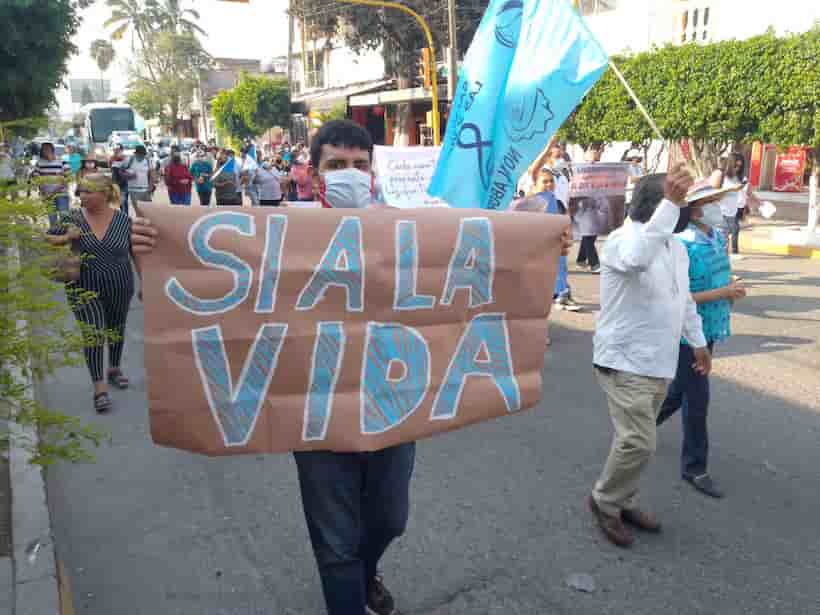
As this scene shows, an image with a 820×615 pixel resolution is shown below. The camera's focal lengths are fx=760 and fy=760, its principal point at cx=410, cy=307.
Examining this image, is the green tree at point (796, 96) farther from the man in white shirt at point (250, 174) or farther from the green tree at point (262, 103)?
the green tree at point (262, 103)

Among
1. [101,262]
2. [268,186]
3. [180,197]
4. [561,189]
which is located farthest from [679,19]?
[101,262]

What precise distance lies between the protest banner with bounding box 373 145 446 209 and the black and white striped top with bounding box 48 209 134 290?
432cm

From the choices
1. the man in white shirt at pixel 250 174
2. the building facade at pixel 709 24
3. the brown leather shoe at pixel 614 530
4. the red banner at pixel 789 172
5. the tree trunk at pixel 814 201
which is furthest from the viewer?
the red banner at pixel 789 172

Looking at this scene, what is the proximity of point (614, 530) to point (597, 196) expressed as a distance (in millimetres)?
7816

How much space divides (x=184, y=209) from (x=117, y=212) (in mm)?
3828

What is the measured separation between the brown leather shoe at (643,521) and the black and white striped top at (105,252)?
3877 millimetres

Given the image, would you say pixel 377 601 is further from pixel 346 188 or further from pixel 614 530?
pixel 346 188

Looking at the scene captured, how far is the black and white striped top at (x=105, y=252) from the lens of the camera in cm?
557

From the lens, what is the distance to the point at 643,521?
3.73 m

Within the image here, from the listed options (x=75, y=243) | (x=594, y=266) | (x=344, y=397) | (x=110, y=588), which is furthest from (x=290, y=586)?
(x=594, y=266)

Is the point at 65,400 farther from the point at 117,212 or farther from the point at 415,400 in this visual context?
the point at 415,400

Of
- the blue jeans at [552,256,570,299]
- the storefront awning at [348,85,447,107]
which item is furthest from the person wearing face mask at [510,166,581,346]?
the storefront awning at [348,85,447,107]

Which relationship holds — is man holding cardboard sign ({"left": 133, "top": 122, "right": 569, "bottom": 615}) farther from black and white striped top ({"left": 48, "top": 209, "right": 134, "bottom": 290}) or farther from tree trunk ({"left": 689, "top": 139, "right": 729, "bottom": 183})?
tree trunk ({"left": 689, "top": 139, "right": 729, "bottom": 183})

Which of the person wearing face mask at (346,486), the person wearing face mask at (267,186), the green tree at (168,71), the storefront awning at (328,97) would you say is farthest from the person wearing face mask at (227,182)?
the green tree at (168,71)
